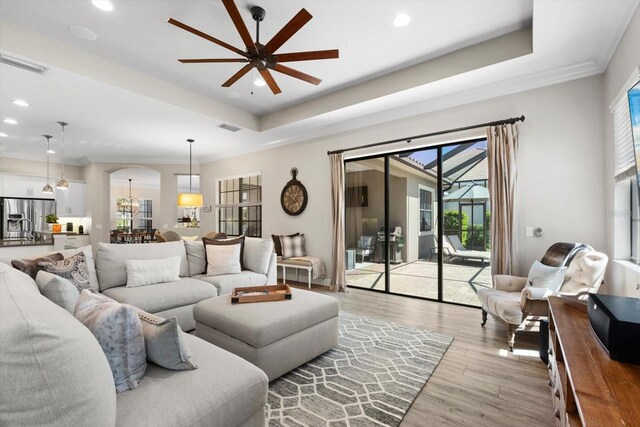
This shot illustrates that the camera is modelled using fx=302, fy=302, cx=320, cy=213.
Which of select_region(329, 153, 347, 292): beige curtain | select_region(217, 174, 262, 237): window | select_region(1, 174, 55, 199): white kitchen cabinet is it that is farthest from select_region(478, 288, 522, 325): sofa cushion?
select_region(1, 174, 55, 199): white kitchen cabinet

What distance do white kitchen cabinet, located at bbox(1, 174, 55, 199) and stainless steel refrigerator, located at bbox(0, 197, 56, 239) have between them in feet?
0.40

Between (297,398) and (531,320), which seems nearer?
(297,398)

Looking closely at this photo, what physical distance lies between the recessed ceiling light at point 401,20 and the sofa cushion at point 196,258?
3.45m

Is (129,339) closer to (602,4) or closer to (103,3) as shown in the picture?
(103,3)

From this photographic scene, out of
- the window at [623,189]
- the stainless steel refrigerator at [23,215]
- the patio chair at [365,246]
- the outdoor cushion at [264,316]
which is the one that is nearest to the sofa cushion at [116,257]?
the outdoor cushion at [264,316]

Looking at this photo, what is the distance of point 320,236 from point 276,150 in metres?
2.10

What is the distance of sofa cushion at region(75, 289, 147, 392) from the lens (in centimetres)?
124

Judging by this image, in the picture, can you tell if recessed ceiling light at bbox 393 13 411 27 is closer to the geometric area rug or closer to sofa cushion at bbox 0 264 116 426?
the geometric area rug

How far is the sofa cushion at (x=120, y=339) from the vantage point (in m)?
1.24

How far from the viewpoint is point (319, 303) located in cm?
260

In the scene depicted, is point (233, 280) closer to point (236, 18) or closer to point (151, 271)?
point (151, 271)

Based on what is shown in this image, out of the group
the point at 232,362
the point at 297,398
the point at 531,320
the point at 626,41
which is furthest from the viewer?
the point at 531,320

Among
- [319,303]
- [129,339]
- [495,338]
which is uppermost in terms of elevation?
[129,339]

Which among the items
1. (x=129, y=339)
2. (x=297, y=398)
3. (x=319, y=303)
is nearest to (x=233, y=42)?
(x=319, y=303)
